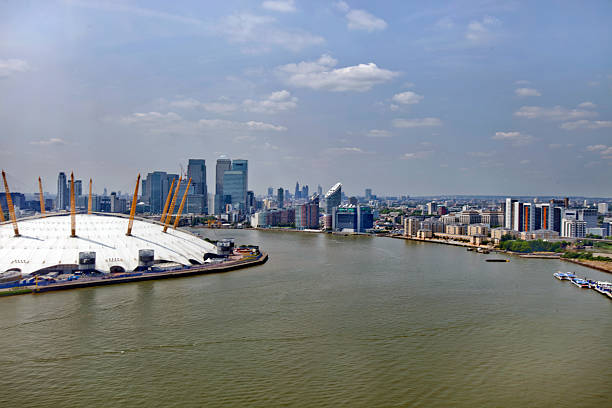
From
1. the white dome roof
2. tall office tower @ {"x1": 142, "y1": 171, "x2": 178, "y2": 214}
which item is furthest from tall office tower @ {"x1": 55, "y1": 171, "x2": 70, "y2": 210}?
the white dome roof

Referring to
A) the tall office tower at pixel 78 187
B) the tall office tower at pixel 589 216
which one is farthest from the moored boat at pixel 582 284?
the tall office tower at pixel 78 187

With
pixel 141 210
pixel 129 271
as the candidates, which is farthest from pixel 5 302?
pixel 141 210

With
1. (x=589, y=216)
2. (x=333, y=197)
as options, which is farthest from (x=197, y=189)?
(x=589, y=216)

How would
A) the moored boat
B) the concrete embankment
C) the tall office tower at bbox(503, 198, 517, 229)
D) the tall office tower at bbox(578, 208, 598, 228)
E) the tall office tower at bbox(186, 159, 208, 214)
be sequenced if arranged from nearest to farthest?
the concrete embankment < the moored boat < the tall office tower at bbox(503, 198, 517, 229) < the tall office tower at bbox(578, 208, 598, 228) < the tall office tower at bbox(186, 159, 208, 214)

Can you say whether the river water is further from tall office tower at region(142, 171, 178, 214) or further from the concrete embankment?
tall office tower at region(142, 171, 178, 214)

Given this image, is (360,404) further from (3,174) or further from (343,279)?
(3,174)

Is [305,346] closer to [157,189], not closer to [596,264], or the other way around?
[596,264]
